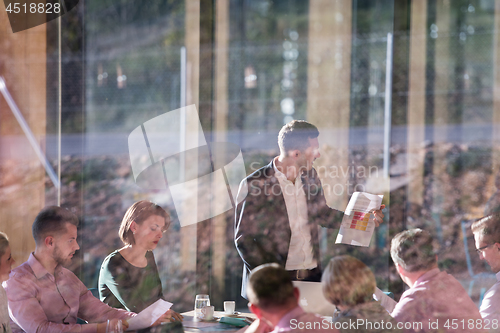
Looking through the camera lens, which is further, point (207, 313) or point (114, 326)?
point (207, 313)

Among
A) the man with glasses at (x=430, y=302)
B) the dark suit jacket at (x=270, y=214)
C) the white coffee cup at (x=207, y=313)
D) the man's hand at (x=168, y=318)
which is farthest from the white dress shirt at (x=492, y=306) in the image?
the man's hand at (x=168, y=318)

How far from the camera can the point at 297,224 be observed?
93.8 inches

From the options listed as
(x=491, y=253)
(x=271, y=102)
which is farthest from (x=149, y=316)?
(x=271, y=102)

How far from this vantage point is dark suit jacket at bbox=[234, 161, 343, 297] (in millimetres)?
2336

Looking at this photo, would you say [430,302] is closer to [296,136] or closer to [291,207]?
[291,207]

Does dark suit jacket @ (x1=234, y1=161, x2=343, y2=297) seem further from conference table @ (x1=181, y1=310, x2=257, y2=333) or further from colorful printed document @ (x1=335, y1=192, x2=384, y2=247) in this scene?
conference table @ (x1=181, y1=310, x2=257, y2=333)

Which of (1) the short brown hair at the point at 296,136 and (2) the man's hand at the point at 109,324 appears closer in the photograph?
(2) the man's hand at the point at 109,324

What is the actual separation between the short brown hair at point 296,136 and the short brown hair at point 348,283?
1061 mm

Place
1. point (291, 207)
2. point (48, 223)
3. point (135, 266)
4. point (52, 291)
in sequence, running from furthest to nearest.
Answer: point (291, 207) → point (135, 266) → point (48, 223) → point (52, 291)

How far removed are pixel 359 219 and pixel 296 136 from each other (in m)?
0.57

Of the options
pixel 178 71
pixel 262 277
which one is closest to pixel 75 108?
pixel 178 71

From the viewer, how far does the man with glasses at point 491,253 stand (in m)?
1.69

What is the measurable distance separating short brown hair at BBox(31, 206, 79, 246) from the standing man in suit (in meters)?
0.87

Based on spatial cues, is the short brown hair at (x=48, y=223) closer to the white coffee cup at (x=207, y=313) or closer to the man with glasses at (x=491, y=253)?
the white coffee cup at (x=207, y=313)
